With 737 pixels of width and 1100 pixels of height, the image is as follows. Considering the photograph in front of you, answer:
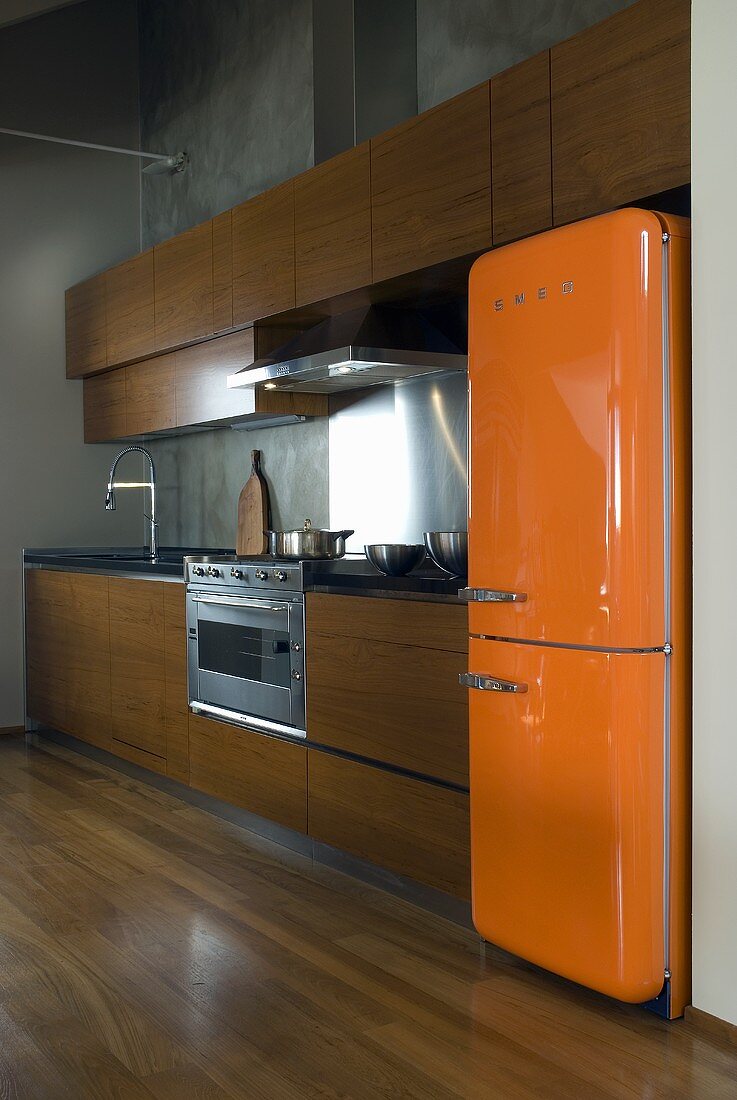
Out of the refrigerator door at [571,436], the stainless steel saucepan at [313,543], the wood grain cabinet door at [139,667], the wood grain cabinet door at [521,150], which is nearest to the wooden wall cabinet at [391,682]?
the refrigerator door at [571,436]

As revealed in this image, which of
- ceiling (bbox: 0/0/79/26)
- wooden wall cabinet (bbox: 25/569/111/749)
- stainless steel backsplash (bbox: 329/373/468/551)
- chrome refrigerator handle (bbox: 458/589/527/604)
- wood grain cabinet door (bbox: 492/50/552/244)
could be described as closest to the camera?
chrome refrigerator handle (bbox: 458/589/527/604)

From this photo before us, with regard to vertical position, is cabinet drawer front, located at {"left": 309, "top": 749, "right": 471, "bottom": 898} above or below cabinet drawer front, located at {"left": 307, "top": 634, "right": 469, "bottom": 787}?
below

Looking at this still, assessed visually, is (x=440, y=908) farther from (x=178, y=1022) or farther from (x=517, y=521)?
(x=517, y=521)

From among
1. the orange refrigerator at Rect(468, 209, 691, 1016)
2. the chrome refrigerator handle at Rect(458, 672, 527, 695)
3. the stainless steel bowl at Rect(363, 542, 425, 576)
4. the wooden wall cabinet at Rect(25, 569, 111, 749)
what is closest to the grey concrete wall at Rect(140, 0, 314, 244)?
the wooden wall cabinet at Rect(25, 569, 111, 749)

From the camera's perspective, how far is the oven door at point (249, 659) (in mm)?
3395

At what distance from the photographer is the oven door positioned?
3395 millimetres

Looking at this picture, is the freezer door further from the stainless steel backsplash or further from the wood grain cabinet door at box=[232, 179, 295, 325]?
the wood grain cabinet door at box=[232, 179, 295, 325]

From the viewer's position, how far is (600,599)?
86.8 inches

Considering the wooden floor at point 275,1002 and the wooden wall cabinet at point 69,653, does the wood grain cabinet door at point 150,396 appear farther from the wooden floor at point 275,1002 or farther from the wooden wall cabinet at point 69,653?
the wooden floor at point 275,1002

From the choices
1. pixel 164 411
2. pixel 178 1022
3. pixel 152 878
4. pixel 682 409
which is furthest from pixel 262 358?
pixel 178 1022

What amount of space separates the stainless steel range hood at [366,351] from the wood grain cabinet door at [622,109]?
0.98m

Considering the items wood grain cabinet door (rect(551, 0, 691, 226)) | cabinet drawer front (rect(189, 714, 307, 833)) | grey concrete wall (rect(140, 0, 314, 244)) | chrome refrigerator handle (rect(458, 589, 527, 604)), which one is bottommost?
cabinet drawer front (rect(189, 714, 307, 833))

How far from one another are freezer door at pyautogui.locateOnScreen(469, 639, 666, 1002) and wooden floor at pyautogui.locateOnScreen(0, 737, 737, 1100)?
13 centimetres

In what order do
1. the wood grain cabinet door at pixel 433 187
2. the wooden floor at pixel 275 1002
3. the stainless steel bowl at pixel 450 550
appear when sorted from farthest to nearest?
the stainless steel bowl at pixel 450 550 → the wood grain cabinet door at pixel 433 187 → the wooden floor at pixel 275 1002
